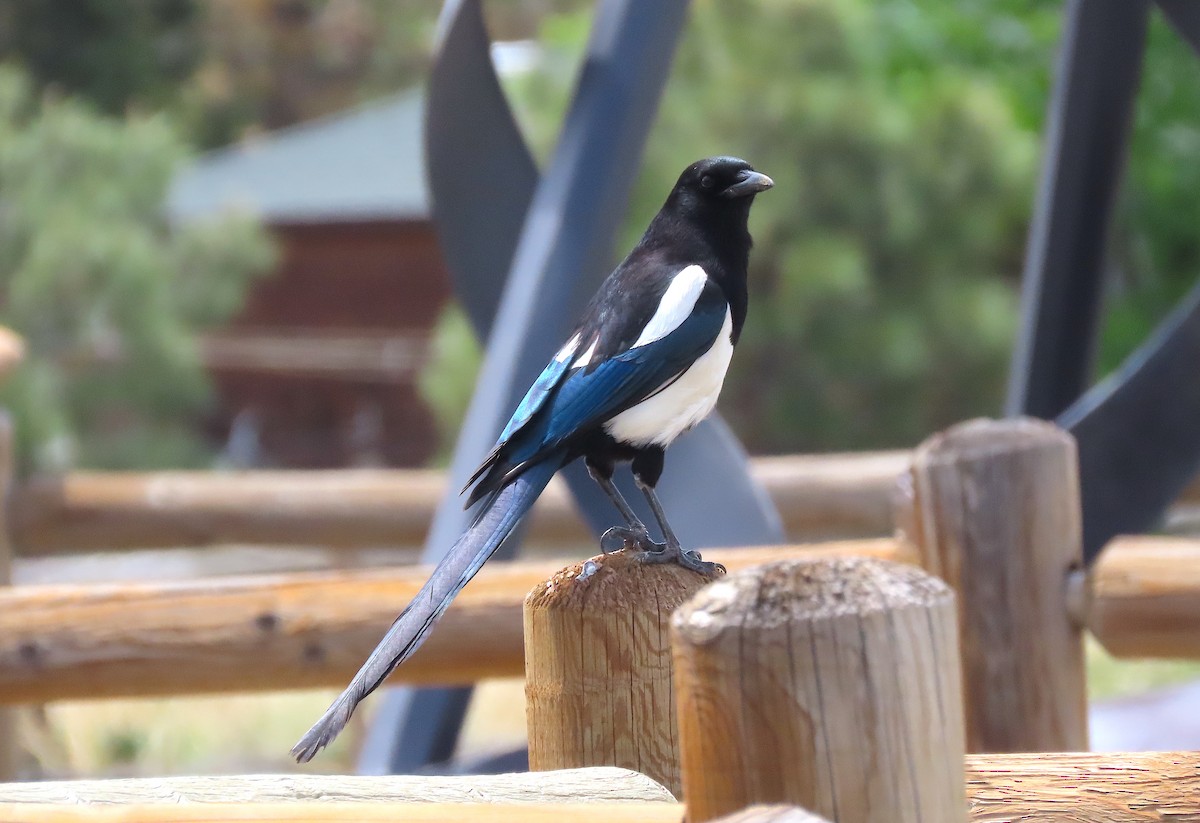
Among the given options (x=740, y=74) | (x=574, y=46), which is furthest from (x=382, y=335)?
(x=740, y=74)

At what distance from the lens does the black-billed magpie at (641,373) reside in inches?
62.7

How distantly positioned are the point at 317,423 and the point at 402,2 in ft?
30.0

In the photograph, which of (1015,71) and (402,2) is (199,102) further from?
(1015,71)

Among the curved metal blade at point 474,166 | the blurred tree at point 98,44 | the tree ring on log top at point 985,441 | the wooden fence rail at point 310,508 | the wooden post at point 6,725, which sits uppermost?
the blurred tree at point 98,44

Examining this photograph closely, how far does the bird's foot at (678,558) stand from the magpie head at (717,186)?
0.47 m

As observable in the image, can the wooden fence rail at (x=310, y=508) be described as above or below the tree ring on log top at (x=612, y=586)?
above

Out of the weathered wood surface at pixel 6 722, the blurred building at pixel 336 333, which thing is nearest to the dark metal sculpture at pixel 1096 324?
the weathered wood surface at pixel 6 722

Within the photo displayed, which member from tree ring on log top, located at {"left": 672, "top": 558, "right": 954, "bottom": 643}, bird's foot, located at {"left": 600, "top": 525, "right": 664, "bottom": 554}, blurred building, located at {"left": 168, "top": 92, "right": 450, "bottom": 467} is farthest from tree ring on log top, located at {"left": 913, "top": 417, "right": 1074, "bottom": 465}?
blurred building, located at {"left": 168, "top": 92, "right": 450, "bottom": 467}

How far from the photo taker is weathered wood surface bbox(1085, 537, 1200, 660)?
222cm

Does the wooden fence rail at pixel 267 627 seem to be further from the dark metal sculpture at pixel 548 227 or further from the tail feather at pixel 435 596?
the tail feather at pixel 435 596

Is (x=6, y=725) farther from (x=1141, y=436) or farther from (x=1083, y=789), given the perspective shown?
(x=1083, y=789)

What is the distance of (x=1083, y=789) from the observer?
1149 millimetres

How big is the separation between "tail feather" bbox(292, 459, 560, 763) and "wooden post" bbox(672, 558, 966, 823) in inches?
15.7

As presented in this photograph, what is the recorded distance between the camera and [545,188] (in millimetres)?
2793
